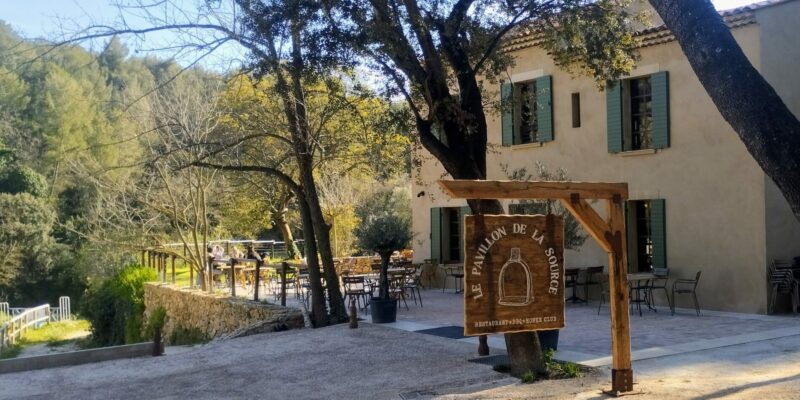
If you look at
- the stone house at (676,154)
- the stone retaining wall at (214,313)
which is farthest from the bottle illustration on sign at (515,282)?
the stone retaining wall at (214,313)

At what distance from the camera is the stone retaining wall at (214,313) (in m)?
14.0

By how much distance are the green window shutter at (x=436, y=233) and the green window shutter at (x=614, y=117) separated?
542cm

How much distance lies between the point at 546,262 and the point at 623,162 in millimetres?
8254

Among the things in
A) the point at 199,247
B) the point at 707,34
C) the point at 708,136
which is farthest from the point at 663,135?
the point at 199,247

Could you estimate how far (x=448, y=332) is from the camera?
11383mm

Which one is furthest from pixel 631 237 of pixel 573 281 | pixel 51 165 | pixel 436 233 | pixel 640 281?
pixel 51 165

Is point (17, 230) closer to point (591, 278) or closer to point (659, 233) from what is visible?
point (591, 278)

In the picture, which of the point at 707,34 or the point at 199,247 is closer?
the point at 707,34

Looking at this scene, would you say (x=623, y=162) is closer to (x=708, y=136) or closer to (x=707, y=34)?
(x=708, y=136)

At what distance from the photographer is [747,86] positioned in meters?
4.65

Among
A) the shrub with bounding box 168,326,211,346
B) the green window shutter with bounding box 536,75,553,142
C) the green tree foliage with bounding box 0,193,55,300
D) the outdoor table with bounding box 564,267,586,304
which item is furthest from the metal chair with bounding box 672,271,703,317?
the green tree foliage with bounding box 0,193,55,300

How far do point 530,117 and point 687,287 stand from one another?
5.10m

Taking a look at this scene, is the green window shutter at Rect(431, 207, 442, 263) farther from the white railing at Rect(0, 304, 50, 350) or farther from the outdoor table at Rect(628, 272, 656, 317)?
the white railing at Rect(0, 304, 50, 350)

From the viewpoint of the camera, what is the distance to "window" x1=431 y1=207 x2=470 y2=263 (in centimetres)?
1900
